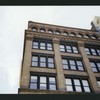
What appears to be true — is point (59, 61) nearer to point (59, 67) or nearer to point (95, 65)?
point (59, 67)

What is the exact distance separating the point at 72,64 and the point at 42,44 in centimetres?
505

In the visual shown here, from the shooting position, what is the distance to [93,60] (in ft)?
67.7

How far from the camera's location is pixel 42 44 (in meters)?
21.5

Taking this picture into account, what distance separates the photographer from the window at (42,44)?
20853mm

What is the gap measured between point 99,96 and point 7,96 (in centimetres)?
136

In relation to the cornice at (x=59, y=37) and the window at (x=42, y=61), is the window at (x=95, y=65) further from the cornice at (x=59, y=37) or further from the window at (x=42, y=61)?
the window at (x=42, y=61)

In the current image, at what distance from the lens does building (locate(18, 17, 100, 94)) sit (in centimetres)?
1581

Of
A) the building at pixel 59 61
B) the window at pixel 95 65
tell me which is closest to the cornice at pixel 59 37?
the building at pixel 59 61

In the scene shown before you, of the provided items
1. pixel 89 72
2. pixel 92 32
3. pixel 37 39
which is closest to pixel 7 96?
pixel 89 72

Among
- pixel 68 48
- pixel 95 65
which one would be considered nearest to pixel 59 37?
pixel 68 48

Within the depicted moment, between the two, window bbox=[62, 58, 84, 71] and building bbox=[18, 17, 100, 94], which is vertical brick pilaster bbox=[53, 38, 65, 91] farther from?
window bbox=[62, 58, 84, 71]

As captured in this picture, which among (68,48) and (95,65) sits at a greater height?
(68,48)

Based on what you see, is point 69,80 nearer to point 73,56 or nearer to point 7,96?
point 73,56

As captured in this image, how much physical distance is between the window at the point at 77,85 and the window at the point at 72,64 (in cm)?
177
